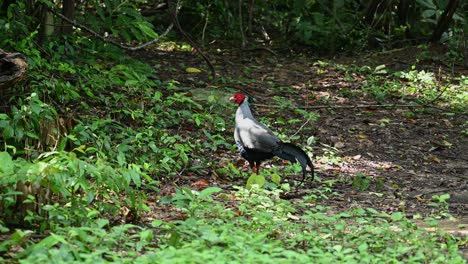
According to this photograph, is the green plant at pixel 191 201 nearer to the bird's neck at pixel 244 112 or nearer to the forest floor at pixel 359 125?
the forest floor at pixel 359 125

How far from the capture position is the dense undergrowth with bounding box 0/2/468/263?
4246 millimetres

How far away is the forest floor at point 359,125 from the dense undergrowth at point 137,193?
264 millimetres

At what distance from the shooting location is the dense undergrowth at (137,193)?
4246mm

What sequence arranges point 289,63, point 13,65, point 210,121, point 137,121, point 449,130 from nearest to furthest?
1. point 13,65
2. point 137,121
3. point 210,121
4. point 449,130
5. point 289,63

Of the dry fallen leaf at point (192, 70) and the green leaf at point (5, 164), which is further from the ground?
the green leaf at point (5, 164)

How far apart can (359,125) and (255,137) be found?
2997 millimetres

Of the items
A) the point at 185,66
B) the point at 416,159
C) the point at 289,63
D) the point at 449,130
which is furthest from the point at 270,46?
the point at 416,159

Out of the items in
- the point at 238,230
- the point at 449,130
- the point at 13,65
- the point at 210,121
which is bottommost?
the point at 449,130

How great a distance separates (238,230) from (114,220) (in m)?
1.03

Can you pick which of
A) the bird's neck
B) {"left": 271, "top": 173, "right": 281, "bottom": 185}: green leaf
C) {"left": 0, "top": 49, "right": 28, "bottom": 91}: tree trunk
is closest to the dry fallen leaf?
the bird's neck

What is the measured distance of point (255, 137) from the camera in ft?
22.3

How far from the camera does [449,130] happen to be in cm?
941

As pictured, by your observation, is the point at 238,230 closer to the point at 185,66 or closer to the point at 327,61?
the point at 185,66

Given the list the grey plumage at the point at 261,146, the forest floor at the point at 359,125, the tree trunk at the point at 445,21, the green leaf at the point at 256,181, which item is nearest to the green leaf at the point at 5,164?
the green leaf at the point at 256,181
